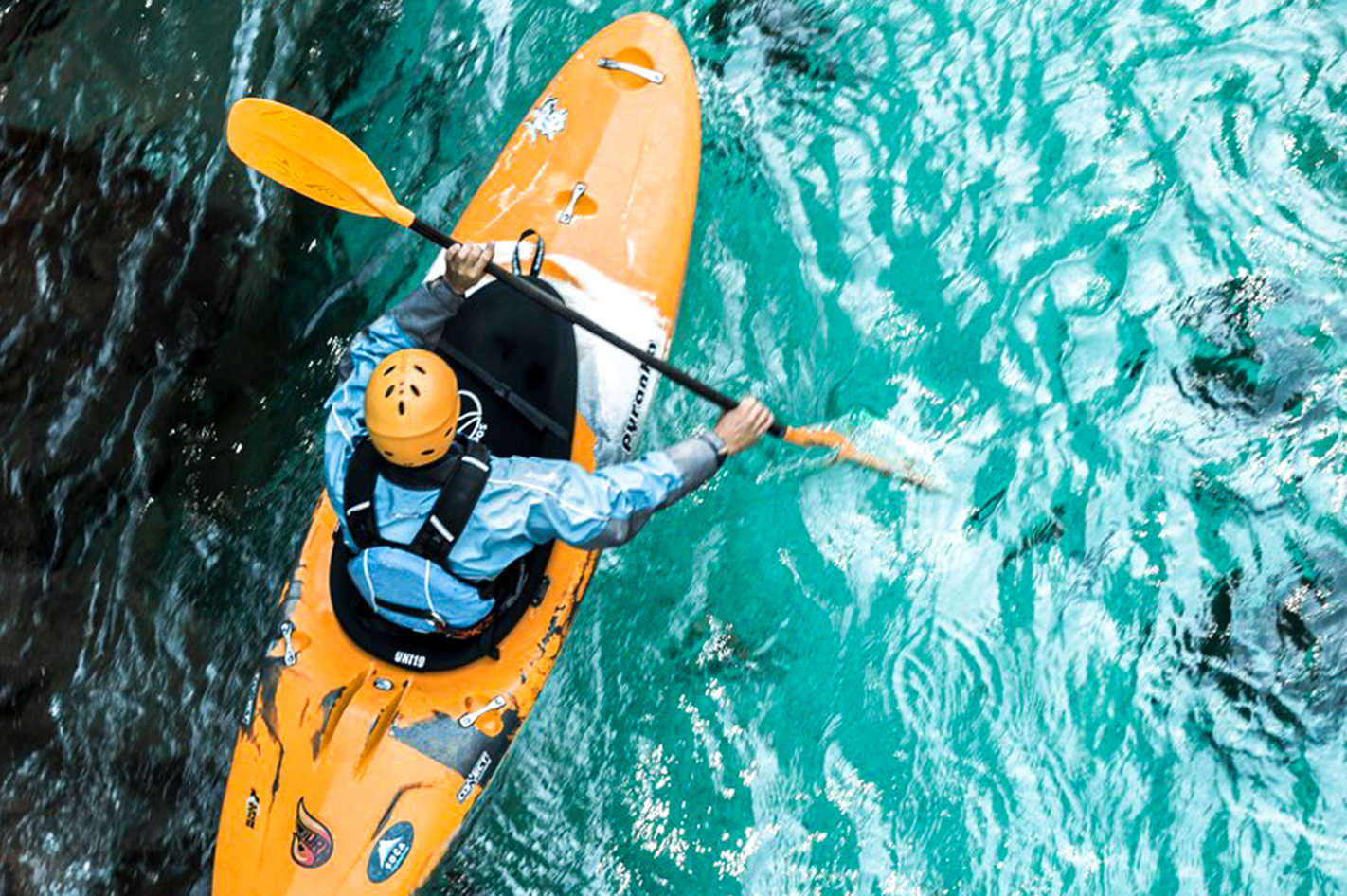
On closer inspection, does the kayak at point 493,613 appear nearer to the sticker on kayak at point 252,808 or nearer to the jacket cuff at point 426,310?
the sticker on kayak at point 252,808

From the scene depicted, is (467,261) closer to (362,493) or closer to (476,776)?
(362,493)

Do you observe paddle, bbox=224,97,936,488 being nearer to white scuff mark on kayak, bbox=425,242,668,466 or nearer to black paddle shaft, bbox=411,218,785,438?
black paddle shaft, bbox=411,218,785,438

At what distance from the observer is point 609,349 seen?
484 centimetres

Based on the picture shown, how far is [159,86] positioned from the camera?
5988 mm

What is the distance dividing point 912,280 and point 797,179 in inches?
26.5

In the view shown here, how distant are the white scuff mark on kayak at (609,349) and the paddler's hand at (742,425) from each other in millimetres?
506

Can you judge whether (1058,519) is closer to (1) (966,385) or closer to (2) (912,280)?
(1) (966,385)

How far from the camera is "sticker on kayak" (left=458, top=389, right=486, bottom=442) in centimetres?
445

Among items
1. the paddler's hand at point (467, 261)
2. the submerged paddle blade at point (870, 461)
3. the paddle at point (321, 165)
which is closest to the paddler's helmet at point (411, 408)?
the paddler's hand at point (467, 261)

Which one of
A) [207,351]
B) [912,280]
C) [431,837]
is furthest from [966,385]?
[207,351]

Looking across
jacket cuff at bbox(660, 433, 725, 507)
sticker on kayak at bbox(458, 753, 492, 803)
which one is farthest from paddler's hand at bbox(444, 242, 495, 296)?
sticker on kayak at bbox(458, 753, 492, 803)

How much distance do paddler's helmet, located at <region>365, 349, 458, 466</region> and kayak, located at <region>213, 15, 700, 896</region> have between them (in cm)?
73

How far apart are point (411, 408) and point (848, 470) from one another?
227cm

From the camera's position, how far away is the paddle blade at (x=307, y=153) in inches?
183
